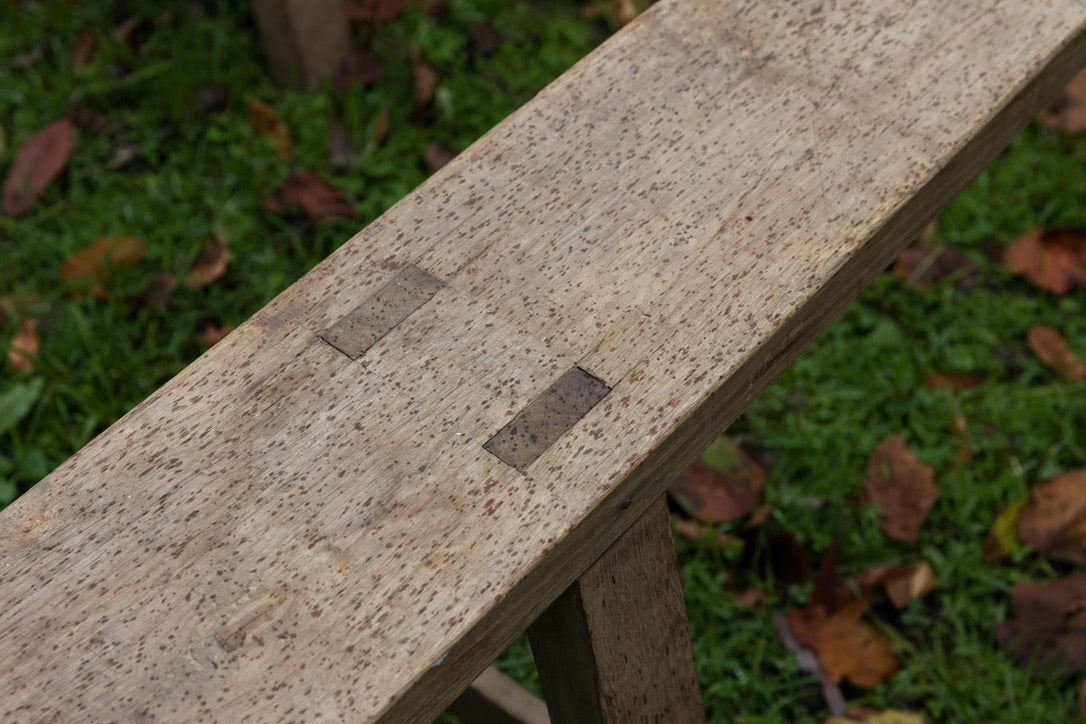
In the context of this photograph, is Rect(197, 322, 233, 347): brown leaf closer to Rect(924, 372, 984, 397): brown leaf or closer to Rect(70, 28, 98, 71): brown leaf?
Rect(70, 28, 98, 71): brown leaf

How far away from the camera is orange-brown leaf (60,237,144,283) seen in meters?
2.16

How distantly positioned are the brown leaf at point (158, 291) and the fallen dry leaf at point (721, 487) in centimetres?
111

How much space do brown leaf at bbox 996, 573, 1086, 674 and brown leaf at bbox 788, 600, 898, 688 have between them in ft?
0.69

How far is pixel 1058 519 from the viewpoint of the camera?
186cm

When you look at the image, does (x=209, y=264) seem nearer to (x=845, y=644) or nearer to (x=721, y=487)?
(x=721, y=487)

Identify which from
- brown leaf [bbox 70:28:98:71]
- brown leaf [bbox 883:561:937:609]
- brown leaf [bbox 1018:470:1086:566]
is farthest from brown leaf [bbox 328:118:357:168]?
brown leaf [bbox 1018:470:1086:566]

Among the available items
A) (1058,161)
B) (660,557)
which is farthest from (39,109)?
(1058,161)

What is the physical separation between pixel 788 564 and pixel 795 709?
0.25m

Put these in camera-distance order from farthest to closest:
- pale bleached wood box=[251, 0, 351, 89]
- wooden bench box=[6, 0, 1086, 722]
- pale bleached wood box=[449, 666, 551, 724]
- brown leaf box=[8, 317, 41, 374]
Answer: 1. pale bleached wood box=[251, 0, 351, 89]
2. brown leaf box=[8, 317, 41, 374]
3. pale bleached wood box=[449, 666, 551, 724]
4. wooden bench box=[6, 0, 1086, 722]

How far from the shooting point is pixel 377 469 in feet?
2.78

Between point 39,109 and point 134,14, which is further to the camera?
point 134,14

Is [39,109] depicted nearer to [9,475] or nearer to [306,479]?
[9,475]

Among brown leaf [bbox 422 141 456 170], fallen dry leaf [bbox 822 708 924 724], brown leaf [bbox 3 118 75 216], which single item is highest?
brown leaf [bbox 3 118 75 216]

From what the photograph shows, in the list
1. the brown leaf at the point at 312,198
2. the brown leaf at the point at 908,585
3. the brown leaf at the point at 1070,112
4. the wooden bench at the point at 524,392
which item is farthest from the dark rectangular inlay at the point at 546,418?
the brown leaf at the point at 1070,112
